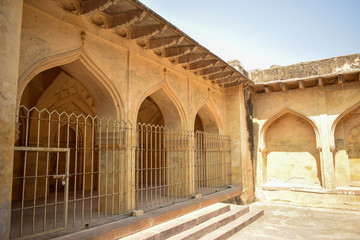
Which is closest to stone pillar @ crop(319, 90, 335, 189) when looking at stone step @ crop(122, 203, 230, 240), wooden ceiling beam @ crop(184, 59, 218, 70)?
stone step @ crop(122, 203, 230, 240)

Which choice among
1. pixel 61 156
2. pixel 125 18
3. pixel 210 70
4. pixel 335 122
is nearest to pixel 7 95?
pixel 125 18

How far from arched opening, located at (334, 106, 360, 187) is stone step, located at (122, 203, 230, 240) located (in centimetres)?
475

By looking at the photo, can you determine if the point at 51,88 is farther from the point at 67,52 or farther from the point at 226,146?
the point at 226,146

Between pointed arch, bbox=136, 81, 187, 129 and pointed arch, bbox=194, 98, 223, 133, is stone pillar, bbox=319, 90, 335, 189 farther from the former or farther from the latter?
pointed arch, bbox=136, 81, 187, 129

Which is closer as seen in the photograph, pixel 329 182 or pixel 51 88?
pixel 51 88

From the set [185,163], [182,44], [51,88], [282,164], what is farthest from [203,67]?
[282,164]

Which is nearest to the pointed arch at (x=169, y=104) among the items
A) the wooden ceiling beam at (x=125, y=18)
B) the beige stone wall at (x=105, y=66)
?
the beige stone wall at (x=105, y=66)

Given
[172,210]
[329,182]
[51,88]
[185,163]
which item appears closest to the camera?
[172,210]

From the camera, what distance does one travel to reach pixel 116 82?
536cm

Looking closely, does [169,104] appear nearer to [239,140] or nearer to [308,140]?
[239,140]

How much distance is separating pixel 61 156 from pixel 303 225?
32.2ft

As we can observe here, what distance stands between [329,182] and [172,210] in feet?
19.9

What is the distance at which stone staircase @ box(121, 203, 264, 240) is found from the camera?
16.2 ft

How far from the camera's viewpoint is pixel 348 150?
9305 mm
